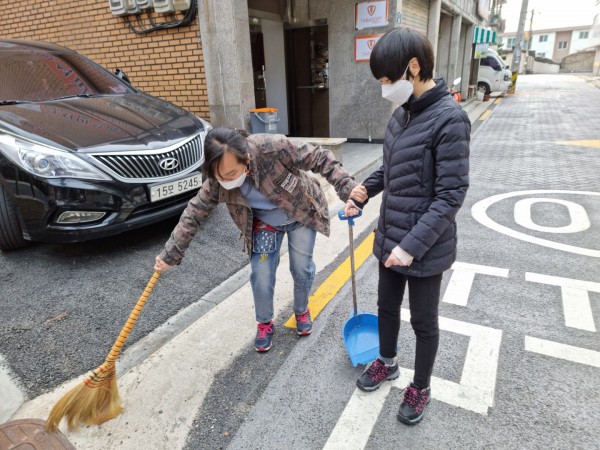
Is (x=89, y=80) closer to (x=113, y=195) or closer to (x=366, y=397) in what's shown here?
(x=113, y=195)

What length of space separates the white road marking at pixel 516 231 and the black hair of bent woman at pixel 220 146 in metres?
3.30

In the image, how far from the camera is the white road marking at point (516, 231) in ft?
12.3

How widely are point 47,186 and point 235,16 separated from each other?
3765 mm

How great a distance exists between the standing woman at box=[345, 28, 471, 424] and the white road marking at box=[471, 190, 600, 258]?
2631 millimetres

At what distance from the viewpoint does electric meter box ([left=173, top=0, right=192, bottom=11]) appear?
19.4 feet

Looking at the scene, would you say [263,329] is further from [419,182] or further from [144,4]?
[144,4]

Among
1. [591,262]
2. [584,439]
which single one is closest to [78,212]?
[584,439]

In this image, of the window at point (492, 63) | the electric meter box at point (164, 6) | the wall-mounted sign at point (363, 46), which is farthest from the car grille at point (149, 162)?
the window at point (492, 63)

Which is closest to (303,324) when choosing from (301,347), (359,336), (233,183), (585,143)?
(301,347)

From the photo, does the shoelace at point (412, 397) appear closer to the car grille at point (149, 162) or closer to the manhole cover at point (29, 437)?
the manhole cover at point (29, 437)

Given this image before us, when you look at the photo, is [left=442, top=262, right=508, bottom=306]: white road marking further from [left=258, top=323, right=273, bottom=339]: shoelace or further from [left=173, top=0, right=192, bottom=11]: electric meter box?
[left=173, top=0, right=192, bottom=11]: electric meter box

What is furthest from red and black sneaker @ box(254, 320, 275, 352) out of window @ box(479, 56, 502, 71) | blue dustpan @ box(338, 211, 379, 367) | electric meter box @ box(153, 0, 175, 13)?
window @ box(479, 56, 502, 71)

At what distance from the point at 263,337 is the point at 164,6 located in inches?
219

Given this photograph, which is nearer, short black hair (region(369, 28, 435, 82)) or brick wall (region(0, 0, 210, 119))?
short black hair (region(369, 28, 435, 82))
